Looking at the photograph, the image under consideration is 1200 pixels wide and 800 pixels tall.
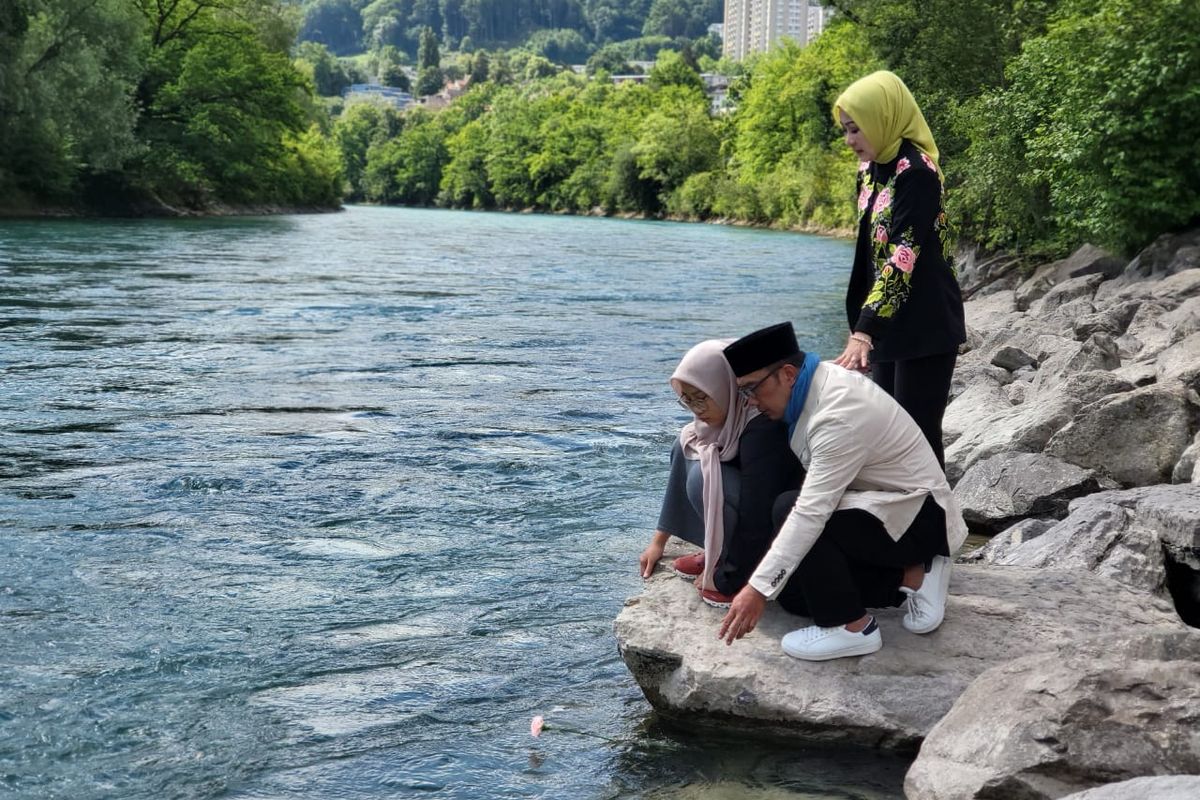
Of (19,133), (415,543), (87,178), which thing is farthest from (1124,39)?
(87,178)

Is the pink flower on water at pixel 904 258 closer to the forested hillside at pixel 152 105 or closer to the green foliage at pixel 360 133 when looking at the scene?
the forested hillside at pixel 152 105

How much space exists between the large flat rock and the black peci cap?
1.02m

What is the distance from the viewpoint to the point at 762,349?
445cm

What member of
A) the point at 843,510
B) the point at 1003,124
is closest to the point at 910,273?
the point at 843,510

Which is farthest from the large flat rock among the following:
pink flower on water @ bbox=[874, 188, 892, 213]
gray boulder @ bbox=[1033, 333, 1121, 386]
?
gray boulder @ bbox=[1033, 333, 1121, 386]

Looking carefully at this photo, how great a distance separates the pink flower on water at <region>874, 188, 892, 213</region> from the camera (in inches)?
211

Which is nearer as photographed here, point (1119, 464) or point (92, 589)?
point (92, 589)

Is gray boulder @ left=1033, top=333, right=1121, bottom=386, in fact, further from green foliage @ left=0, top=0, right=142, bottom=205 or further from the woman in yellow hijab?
green foliage @ left=0, top=0, right=142, bottom=205

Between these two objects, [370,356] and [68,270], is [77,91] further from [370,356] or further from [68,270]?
[370,356]

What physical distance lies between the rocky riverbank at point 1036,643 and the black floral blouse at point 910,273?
3.10ft

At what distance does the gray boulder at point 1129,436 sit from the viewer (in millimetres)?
7742

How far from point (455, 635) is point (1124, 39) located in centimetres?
1515

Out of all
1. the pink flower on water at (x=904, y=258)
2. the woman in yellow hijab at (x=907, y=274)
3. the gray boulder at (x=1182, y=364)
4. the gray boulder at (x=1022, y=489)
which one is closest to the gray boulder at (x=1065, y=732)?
the woman in yellow hijab at (x=907, y=274)

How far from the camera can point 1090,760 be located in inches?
145
